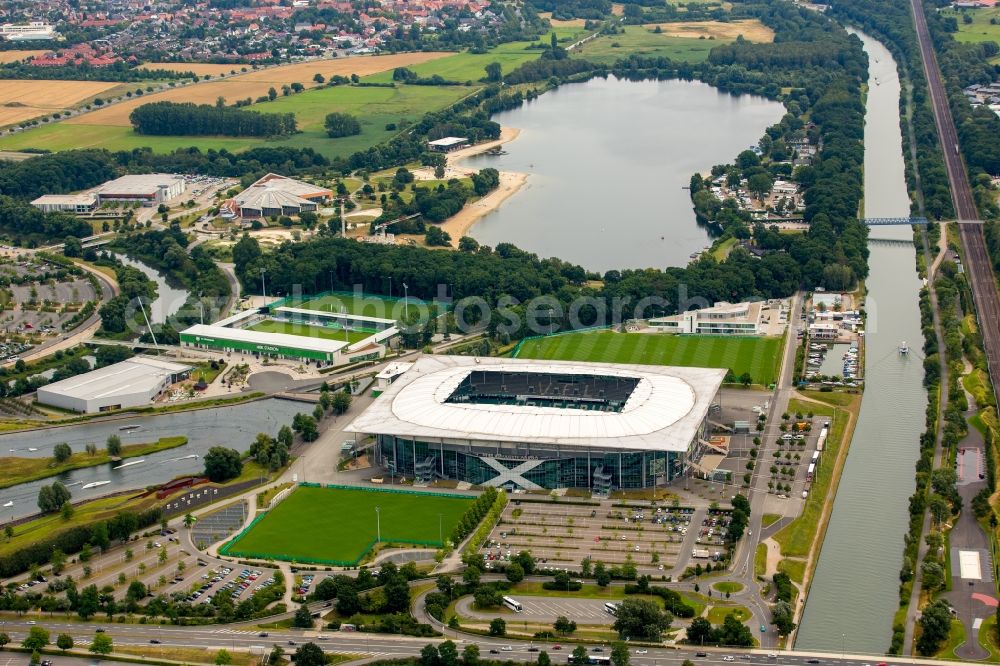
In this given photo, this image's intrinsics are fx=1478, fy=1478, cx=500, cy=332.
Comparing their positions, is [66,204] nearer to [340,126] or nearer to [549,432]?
[340,126]

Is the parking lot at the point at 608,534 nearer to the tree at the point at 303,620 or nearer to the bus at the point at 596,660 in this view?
the bus at the point at 596,660

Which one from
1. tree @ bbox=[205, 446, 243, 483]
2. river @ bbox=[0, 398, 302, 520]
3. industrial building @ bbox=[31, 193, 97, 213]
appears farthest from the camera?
industrial building @ bbox=[31, 193, 97, 213]

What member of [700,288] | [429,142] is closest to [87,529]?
[700,288]

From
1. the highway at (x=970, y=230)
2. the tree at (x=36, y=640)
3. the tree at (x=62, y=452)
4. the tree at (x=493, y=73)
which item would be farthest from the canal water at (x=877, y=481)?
the tree at (x=493, y=73)

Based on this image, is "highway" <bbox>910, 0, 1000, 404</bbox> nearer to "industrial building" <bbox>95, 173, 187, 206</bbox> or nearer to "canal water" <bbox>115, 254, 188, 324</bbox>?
"canal water" <bbox>115, 254, 188, 324</bbox>

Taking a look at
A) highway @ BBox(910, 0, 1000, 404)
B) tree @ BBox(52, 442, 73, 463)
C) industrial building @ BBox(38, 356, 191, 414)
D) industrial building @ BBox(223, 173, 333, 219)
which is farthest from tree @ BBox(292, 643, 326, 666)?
industrial building @ BBox(223, 173, 333, 219)

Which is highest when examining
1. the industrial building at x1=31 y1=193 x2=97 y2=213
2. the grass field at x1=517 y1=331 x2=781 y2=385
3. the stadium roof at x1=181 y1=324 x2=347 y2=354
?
the industrial building at x1=31 y1=193 x2=97 y2=213

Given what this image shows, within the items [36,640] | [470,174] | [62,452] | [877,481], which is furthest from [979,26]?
[36,640]
